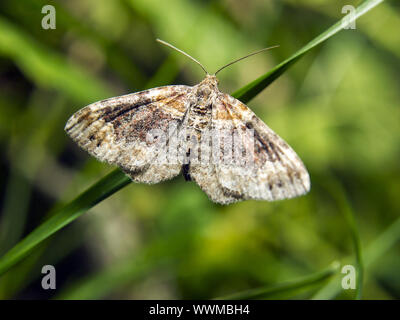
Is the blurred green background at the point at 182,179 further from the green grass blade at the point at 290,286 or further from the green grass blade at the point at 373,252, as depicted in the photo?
the green grass blade at the point at 290,286

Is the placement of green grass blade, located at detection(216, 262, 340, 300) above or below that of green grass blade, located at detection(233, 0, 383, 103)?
below

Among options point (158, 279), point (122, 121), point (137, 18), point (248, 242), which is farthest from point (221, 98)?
point (158, 279)

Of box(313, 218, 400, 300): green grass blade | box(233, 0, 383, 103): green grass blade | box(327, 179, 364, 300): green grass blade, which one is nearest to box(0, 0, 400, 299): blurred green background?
box(313, 218, 400, 300): green grass blade

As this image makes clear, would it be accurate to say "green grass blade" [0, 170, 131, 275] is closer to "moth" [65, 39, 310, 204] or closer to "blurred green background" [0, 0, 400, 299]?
"moth" [65, 39, 310, 204]

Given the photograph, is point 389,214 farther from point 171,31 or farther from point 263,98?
point 171,31

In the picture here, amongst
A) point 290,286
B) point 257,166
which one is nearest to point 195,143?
point 257,166
